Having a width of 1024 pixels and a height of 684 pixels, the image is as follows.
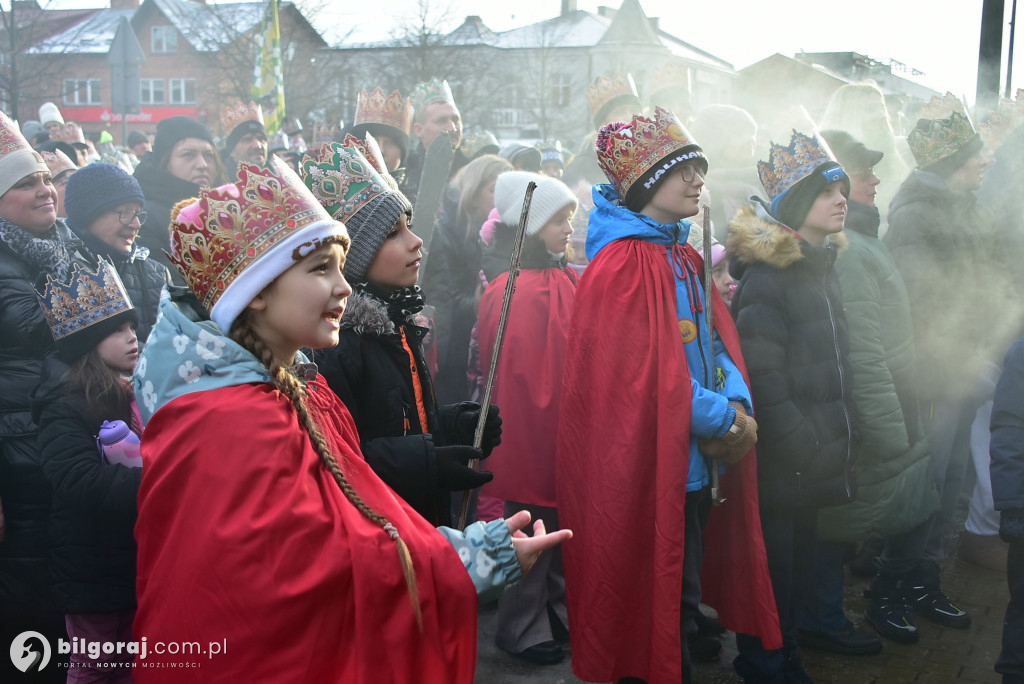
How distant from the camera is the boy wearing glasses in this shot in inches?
146

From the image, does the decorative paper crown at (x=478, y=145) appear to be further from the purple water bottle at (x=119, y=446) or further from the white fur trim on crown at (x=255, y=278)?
the white fur trim on crown at (x=255, y=278)

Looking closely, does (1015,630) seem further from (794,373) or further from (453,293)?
(453,293)

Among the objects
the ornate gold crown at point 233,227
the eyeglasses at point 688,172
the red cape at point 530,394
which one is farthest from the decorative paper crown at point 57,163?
the ornate gold crown at point 233,227

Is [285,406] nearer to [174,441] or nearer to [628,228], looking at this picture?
[174,441]

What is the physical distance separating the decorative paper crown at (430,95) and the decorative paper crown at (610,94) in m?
1.60

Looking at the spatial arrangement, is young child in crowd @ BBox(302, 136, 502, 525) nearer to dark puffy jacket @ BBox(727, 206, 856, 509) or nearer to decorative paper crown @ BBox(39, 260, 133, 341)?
decorative paper crown @ BBox(39, 260, 133, 341)

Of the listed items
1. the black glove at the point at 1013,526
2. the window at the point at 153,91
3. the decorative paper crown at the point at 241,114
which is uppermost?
the window at the point at 153,91

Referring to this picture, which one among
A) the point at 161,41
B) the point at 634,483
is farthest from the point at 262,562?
the point at 161,41

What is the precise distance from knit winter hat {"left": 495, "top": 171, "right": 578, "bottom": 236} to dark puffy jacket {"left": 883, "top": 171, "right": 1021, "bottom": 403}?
2304mm

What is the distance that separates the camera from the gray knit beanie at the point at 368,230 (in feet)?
9.64

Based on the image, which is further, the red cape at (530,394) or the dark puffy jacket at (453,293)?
the dark puffy jacket at (453,293)

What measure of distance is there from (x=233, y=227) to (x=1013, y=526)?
3170 mm

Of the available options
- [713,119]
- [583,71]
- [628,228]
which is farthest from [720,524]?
[583,71]

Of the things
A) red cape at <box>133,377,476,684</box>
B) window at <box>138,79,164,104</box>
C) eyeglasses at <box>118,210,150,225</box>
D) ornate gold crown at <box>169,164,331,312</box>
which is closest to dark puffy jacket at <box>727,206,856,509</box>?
red cape at <box>133,377,476,684</box>
